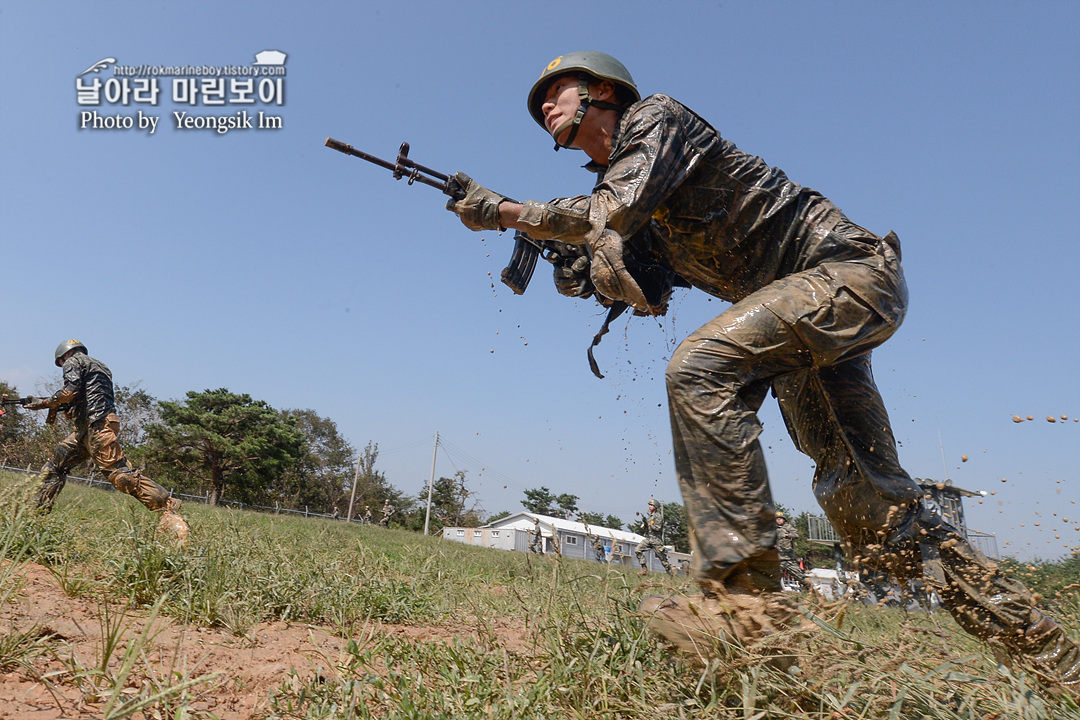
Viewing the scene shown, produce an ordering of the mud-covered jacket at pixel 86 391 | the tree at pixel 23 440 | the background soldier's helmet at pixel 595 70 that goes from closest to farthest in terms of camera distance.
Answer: the background soldier's helmet at pixel 595 70 → the mud-covered jacket at pixel 86 391 → the tree at pixel 23 440

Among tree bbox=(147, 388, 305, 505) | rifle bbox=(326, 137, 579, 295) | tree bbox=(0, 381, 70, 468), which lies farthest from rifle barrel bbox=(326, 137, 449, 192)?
tree bbox=(147, 388, 305, 505)

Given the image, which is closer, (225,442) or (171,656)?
(171,656)

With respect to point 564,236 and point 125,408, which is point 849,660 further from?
point 125,408

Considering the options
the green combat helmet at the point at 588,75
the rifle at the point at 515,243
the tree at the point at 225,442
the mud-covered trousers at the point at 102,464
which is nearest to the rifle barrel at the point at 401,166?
the rifle at the point at 515,243

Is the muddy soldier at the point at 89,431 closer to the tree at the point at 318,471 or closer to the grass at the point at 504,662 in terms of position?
the grass at the point at 504,662

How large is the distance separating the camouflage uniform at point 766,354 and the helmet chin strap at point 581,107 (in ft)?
0.77

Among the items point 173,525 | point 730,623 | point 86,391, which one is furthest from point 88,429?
point 730,623

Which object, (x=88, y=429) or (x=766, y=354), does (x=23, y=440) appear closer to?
(x=88, y=429)

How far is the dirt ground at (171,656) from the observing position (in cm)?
163

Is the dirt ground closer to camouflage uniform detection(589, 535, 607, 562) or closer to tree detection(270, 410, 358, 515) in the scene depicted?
camouflage uniform detection(589, 535, 607, 562)

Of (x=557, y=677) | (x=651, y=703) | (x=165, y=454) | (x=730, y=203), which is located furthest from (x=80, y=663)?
(x=165, y=454)

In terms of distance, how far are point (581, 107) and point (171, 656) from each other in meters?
2.55

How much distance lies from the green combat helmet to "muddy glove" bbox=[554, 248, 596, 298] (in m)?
0.62

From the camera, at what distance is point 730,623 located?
160 cm
